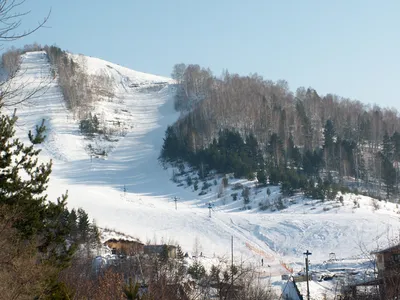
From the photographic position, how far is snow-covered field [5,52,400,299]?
36688 millimetres

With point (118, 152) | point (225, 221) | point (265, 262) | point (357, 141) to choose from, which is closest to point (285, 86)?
point (357, 141)

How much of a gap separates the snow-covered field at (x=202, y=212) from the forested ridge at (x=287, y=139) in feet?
9.84

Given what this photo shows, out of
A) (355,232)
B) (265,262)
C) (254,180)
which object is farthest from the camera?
(254,180)

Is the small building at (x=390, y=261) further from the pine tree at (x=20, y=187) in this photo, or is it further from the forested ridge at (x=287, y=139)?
the forested ridge at (x=287, y=139)

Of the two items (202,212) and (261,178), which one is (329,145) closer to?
(261,178)

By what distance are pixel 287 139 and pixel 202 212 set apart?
21.3 metres

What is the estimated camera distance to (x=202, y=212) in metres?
46.4

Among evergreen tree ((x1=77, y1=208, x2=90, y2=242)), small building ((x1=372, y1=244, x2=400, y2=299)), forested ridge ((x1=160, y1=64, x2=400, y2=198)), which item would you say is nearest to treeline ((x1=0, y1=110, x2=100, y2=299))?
small building ((x1=372, y1=244, x2=400, y2=299))

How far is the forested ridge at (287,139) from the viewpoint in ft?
188

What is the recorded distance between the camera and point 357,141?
6844 cm

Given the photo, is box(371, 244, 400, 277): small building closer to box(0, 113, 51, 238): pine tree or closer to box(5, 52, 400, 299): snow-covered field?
box(5, 52, 400, 299): snow-covered field

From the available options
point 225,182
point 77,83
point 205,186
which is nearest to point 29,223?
point 225,182

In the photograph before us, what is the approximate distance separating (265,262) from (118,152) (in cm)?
4435

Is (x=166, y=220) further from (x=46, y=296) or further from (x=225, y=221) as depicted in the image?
(x=46, y=296)
